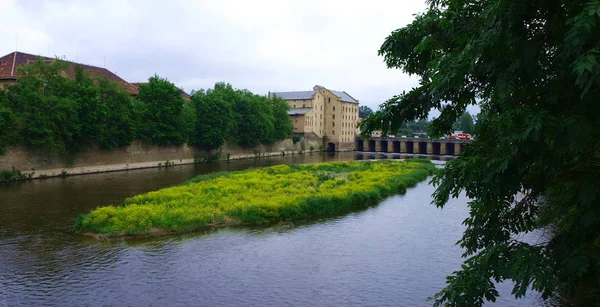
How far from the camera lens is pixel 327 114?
103 metres

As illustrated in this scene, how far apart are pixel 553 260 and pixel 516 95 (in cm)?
214

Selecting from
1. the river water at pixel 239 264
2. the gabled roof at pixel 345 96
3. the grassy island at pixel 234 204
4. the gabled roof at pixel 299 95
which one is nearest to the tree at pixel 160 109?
the grassy island at pixel 234 204

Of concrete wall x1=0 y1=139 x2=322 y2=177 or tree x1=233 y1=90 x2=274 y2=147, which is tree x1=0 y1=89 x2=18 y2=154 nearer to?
concrete wall x1=0 y1=139 x2=322 y2=177

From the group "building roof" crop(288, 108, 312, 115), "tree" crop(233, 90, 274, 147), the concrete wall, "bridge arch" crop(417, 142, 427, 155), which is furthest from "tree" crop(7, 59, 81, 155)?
"bridge arch" crop(417, 142, 427, 155)

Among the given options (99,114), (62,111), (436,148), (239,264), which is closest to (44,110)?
(62,111)

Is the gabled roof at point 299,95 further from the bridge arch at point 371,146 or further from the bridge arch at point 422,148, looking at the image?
the bridge arch at point 422,148

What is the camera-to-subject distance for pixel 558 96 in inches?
217

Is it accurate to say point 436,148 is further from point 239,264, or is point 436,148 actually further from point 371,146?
point 239,264

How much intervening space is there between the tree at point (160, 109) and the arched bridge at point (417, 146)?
4879cm

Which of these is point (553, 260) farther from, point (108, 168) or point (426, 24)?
point (108, 168)

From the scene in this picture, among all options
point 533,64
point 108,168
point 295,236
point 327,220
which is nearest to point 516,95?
point 533,64

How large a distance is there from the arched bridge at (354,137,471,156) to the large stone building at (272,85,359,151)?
657 cm

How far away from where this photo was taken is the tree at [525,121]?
16.8ft

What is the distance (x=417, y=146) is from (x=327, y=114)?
20.6 metres
